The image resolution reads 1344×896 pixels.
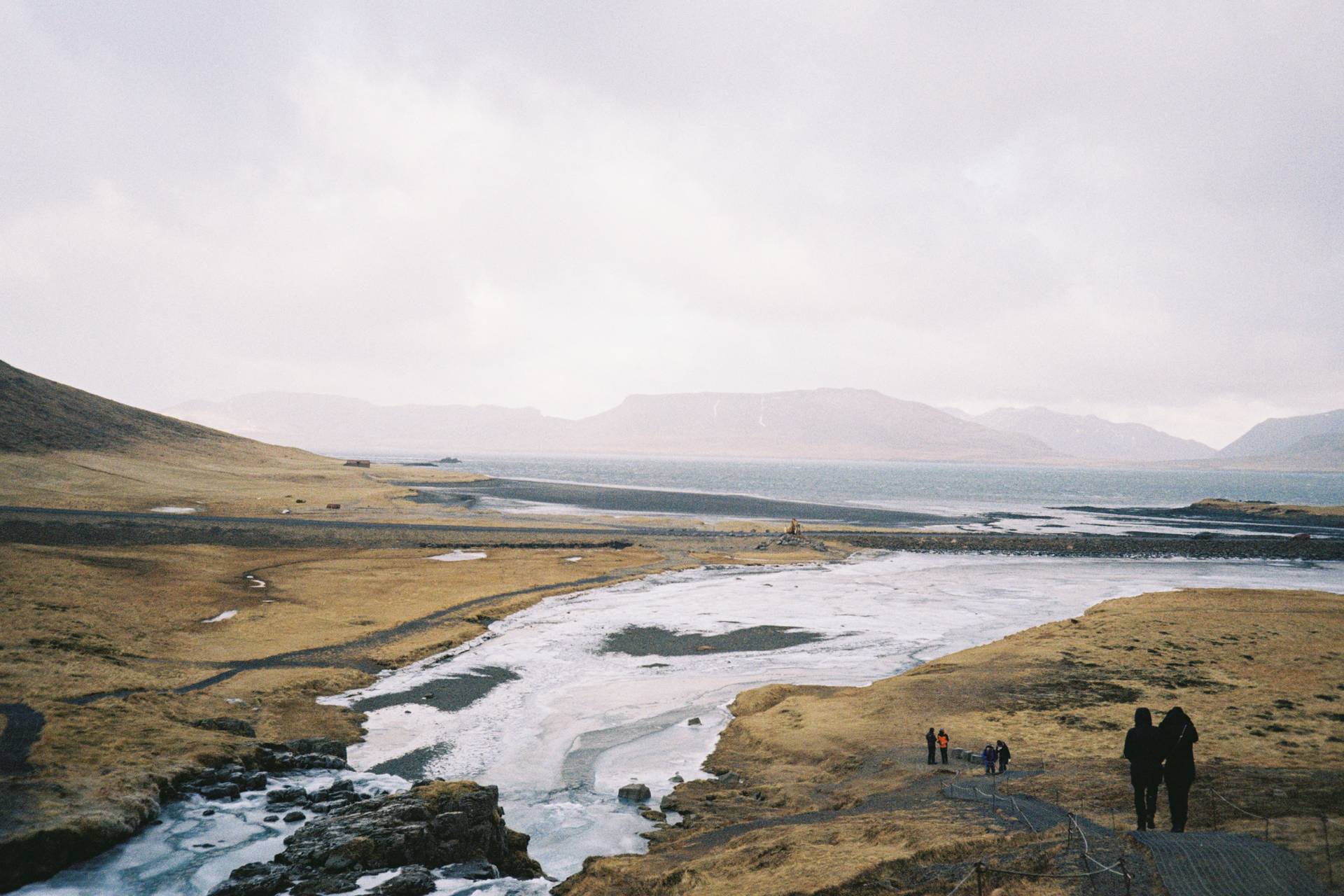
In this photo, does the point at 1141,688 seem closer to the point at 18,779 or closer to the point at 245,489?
the point at 18,779

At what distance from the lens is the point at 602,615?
45.0m

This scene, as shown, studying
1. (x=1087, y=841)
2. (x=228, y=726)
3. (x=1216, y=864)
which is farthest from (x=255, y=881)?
(x=1216, y=864)

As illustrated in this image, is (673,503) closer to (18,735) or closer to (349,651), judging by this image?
(349,651)

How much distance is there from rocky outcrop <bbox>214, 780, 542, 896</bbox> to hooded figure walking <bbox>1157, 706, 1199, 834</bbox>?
1327 cm

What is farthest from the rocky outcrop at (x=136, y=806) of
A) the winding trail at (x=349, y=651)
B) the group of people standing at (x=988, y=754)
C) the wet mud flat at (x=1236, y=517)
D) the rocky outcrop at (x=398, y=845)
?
the wet mud flat at (x=1236, y=517)

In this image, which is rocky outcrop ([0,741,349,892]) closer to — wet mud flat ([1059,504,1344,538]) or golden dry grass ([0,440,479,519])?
golden dry grass ([0,440,479,519])

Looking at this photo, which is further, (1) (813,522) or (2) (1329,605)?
(1) (813,522)

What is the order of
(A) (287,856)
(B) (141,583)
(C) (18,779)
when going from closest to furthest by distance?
(A) (287,856), (C) (18,779), (B) (141,583)

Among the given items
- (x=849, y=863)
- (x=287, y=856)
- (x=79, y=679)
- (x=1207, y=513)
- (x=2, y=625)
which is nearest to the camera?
(x=849, y=863)

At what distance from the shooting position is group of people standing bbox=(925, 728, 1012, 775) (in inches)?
713

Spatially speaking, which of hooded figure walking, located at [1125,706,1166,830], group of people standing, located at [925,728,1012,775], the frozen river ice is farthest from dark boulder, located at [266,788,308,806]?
hooded figure walking, located at [1125,706,1166,830]

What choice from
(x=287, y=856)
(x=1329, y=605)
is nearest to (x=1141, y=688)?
(x=1329, y=605)

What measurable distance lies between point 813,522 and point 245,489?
265 feet

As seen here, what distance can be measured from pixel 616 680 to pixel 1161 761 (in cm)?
2337
